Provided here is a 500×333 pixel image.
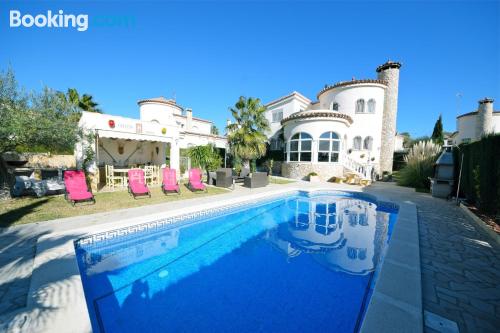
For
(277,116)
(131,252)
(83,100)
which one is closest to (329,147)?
(277,116)

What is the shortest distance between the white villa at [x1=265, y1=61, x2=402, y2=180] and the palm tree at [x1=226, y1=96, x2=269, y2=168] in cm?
469

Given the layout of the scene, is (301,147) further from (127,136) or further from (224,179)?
(127,136)

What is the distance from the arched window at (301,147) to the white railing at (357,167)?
12.7ft

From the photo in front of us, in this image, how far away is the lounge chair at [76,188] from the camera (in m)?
8.28

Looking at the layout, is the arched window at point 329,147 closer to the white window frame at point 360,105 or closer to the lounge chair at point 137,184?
the white window frame at point 360,105

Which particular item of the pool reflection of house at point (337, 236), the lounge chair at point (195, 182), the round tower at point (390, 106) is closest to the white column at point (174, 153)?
the lounge chair at point (195, 182)

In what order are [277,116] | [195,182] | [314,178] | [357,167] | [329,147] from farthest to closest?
1. [277,116]
2. [357,167]
3. [329,147]
4. [314,178]
5. [195,182]

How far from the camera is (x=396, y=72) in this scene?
22.9 m

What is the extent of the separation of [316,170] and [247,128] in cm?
833

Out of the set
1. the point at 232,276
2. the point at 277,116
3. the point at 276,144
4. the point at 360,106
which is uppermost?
the point at 360,106

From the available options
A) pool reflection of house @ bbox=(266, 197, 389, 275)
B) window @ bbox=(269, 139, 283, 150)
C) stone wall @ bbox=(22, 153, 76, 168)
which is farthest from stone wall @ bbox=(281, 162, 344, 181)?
stone wall @ bbox=(22, 153, 76, 168)

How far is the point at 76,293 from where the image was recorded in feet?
10.4

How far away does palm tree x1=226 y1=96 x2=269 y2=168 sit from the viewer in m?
18.7

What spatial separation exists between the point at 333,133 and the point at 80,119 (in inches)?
799
